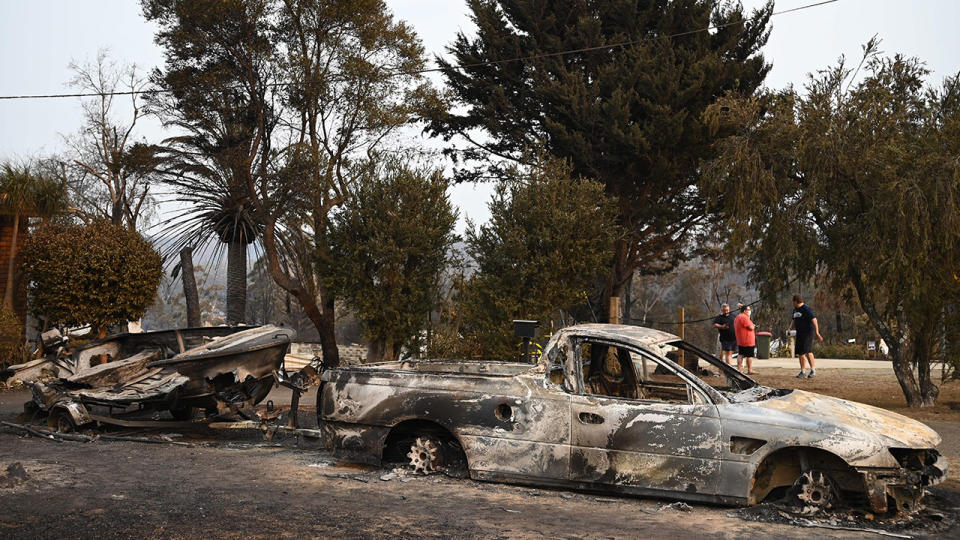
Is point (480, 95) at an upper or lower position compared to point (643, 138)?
upper

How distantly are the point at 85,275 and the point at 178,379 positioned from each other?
9394 mm

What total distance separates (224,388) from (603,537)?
6.03 meters

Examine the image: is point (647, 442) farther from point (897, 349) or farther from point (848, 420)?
point (897, 349)

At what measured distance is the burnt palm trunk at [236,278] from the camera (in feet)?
85.6

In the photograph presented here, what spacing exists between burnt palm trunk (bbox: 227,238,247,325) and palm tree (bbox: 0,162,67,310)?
6.31 meters

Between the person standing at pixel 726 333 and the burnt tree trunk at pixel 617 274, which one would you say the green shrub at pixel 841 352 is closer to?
the burnt tree trunk at pixel 617 274

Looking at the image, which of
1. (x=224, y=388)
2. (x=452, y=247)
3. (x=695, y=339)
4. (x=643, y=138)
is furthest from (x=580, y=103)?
(x=695, y=339)

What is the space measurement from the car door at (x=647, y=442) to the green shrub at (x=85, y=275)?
47.5 ft

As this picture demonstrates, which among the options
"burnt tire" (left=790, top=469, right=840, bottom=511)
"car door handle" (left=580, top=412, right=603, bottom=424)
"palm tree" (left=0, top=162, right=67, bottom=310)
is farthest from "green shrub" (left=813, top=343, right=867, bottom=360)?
"car door handle" (left=580, top=412, right=603, bottom=424)

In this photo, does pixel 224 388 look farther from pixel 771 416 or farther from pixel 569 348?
pixel 771 416

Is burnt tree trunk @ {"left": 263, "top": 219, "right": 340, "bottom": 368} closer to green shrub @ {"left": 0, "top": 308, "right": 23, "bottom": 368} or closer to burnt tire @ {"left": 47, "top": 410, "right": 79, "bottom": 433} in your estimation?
green shrub @ {"left": 0, "top": 308, "right": 23, "bottom": 368}

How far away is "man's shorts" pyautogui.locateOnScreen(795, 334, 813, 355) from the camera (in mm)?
19719

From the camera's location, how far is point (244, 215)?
25266 mm

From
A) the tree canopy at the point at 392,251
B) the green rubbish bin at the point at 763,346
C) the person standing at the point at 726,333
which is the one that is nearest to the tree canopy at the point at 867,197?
the person standing at the point at 726,333
